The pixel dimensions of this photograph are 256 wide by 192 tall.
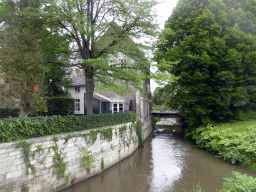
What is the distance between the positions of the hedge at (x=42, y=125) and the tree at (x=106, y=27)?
2.05 metres

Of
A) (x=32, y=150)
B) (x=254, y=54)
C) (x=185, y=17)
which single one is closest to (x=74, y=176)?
(x=32, y=150)

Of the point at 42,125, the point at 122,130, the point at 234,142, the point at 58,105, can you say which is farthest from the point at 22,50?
the point at 234,142

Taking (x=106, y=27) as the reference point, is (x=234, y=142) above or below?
below

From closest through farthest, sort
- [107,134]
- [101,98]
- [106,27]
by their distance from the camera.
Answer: [106,27]
[107,134]
[101,98]

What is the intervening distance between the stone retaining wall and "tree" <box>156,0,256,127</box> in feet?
28.4

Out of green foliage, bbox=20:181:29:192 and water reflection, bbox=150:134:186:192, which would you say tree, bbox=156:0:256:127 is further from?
green foliage, bbox=20:181:29:192

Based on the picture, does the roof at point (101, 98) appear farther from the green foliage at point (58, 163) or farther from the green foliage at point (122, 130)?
the green foliage at point (58, 163)

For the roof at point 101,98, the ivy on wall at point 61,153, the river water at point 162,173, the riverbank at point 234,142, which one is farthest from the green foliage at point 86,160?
the roof at point 101,98

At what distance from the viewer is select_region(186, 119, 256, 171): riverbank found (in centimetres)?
1147

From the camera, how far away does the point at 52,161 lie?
7.72 meters

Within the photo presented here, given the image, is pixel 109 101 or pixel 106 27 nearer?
pixel 106 27

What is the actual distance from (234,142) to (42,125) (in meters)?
12.0

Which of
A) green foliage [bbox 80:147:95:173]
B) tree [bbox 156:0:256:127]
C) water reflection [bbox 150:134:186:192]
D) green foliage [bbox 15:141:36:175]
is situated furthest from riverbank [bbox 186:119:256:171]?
green foliage [bbox 15:141:36:175]

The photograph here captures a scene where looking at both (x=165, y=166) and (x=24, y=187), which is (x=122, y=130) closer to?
(x=165, y=166)
